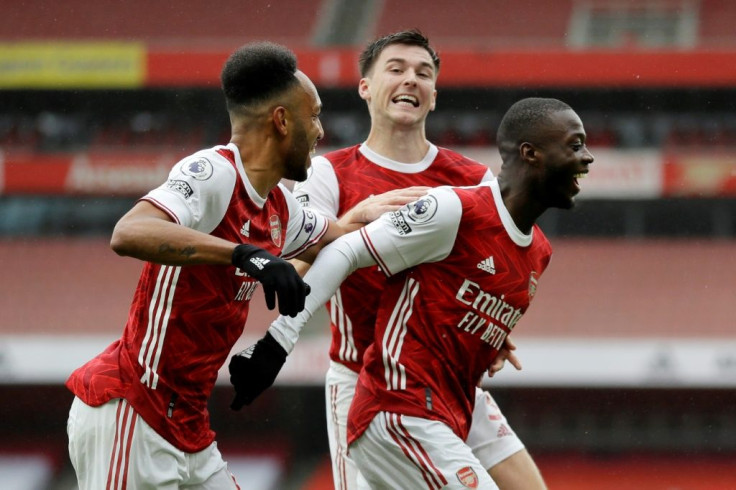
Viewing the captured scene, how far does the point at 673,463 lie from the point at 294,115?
10269mm

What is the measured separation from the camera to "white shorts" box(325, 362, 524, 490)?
3.89 meters

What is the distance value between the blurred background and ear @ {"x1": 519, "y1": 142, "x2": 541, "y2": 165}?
29.7 ft

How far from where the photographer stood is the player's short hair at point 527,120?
341 cm

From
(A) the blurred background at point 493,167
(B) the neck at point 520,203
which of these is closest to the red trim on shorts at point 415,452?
(B) the neck at point 520,203

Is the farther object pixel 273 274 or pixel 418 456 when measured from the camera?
pixel 418 456

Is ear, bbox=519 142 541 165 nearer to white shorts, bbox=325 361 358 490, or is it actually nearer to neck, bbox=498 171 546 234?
neck, bbox=498 171 546 234

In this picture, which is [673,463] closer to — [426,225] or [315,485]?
[315,485]

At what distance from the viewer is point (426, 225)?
323cm

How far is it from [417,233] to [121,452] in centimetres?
109

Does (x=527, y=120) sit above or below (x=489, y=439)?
above

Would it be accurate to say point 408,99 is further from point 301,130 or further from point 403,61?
point 301,130

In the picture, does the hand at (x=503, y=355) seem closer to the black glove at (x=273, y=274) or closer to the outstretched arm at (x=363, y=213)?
the outstretched arm at (x=363, y=213)

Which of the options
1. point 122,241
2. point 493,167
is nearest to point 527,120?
point 122,241

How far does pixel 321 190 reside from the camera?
407 cm
